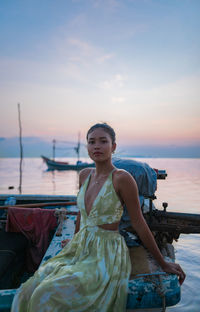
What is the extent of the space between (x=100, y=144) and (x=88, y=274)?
1013mm

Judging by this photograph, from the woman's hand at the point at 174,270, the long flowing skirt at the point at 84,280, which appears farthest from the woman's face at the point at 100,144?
the woman's hand at the point at 174,270

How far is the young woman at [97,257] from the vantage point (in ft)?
4.71

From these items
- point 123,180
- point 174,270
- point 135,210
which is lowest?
point 174,270

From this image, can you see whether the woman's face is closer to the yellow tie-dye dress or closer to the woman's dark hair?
the woman's dark hair

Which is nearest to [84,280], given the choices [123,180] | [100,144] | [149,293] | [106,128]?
[149,293]

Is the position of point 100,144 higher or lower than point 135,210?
higher

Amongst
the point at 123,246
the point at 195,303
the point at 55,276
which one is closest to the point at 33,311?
the point at 55,276

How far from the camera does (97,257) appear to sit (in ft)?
5.50

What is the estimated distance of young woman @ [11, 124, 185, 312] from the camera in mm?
1437

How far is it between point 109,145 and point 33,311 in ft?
4.33

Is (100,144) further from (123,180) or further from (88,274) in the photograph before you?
(88,274)

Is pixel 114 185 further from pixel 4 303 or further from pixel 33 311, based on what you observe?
pixel 4 303

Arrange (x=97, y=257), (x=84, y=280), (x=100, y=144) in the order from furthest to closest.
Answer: (x=100, y=144), (x=97, y=257), (x=84, y=280)

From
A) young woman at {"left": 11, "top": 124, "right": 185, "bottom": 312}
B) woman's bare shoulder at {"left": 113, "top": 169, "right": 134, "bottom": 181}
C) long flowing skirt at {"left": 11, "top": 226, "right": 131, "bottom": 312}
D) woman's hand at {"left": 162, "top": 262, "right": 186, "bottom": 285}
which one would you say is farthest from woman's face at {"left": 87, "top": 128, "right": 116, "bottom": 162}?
woman's hand at {"left": 162, "top": 262, "right": 186, "bottom": 285}
